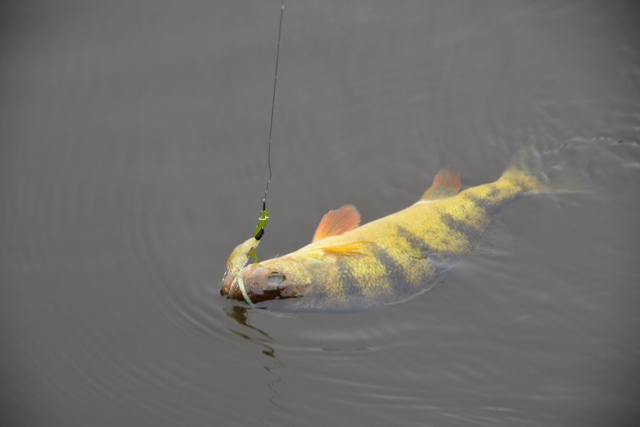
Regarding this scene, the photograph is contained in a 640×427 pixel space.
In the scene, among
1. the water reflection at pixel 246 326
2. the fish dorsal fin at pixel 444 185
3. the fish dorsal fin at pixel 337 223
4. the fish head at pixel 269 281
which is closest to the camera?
the fish head at pixel 269 281

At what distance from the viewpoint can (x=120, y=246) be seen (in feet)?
15.5

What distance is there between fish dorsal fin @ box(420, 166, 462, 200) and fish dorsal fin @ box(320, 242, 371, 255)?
874 millimetres

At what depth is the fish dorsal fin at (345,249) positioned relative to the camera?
4.29 m

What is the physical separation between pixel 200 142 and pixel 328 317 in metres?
2.16

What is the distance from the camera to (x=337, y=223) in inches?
178

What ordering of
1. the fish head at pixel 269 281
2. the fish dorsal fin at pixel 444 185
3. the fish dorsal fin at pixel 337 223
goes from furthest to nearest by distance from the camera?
1. the fish dorsal fin at pixel 444 185
2. the fish dorsal fin at pixel 337 223
3. the fish head at pixel 269 281

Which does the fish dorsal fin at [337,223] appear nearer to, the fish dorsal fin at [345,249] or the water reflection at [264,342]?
the fish dorsal fin at [345,249]

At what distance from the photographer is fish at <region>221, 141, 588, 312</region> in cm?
413

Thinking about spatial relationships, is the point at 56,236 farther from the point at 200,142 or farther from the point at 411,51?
the point at 411,51

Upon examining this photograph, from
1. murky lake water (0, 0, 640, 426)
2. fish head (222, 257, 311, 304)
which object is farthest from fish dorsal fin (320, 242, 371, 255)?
murky lake water (0, 0, 640, 426)

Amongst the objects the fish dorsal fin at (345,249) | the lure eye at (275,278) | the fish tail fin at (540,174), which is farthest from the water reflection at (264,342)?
the fish tail fin at (540,174)

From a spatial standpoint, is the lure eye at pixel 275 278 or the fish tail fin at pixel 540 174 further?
the fish tail fin at pixel 540 174

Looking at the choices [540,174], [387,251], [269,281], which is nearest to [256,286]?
[269,281]

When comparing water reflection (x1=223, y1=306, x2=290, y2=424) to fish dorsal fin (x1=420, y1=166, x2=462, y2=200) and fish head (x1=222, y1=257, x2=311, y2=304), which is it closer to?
fish head (x1=222, y1=257, x2=311, y2=304)
